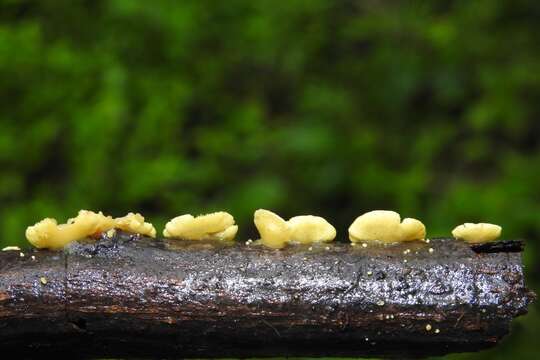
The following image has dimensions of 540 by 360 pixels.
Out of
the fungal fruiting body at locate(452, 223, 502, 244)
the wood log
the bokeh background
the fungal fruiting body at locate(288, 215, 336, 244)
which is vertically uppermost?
the bokeh background

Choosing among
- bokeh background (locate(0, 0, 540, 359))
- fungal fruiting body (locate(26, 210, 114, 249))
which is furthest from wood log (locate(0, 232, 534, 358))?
bokeh background (locate(0, 0, 540, 359))

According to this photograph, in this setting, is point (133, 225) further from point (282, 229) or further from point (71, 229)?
point (282, 229)

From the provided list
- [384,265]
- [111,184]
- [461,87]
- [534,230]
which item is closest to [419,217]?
[534,230]

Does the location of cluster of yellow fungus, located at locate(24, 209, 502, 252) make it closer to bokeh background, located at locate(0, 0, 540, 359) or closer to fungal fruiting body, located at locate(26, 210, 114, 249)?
fungal fruiting body, located at locate(26, 210, 114, 249)

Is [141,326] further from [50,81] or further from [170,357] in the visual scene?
[50,81]

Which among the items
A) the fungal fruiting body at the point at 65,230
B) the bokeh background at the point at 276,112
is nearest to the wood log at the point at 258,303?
the fungal fruiting body at the point at 65,230

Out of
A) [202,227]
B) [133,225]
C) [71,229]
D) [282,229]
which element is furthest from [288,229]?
[71,229]
